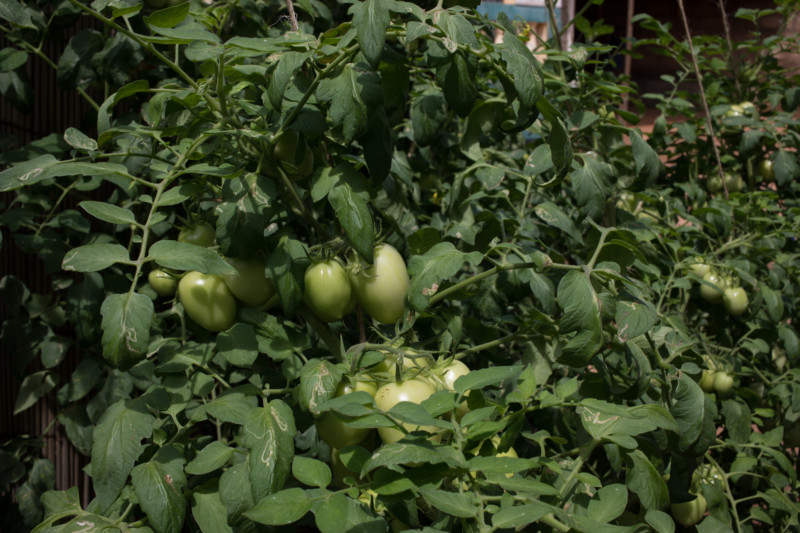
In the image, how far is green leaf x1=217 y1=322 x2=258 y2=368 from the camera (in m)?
0.83

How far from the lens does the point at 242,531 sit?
79 centimetres

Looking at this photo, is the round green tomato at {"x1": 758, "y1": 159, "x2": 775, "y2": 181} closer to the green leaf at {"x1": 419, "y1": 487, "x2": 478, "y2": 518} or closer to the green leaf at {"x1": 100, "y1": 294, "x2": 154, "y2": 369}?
the green leaf at {"x1": 419, "y1": 487, "x2": 478, "y2": 518}

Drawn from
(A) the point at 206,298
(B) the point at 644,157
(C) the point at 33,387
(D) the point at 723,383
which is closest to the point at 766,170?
(D) the point at 723,383

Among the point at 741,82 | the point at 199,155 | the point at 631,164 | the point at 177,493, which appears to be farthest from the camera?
the point at 741,82

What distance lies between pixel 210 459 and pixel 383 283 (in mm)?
307

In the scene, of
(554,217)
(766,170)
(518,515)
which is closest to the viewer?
(518,515)

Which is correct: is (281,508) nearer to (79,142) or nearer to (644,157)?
(79,142)

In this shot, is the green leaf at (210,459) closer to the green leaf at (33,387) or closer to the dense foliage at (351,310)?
the dense foliage at (351,310)

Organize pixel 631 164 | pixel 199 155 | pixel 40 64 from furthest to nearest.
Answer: pixel 40 64
pixel 631 164
pixel 199 155

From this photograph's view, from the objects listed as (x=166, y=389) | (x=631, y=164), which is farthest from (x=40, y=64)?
(x=631, y=164)

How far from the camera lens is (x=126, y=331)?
67 cm

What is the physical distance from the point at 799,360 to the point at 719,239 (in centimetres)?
36

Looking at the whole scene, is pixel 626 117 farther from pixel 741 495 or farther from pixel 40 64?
pixel 40 64

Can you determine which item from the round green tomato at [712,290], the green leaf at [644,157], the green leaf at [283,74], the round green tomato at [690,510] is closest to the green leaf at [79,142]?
the green leaf at [283,74]
